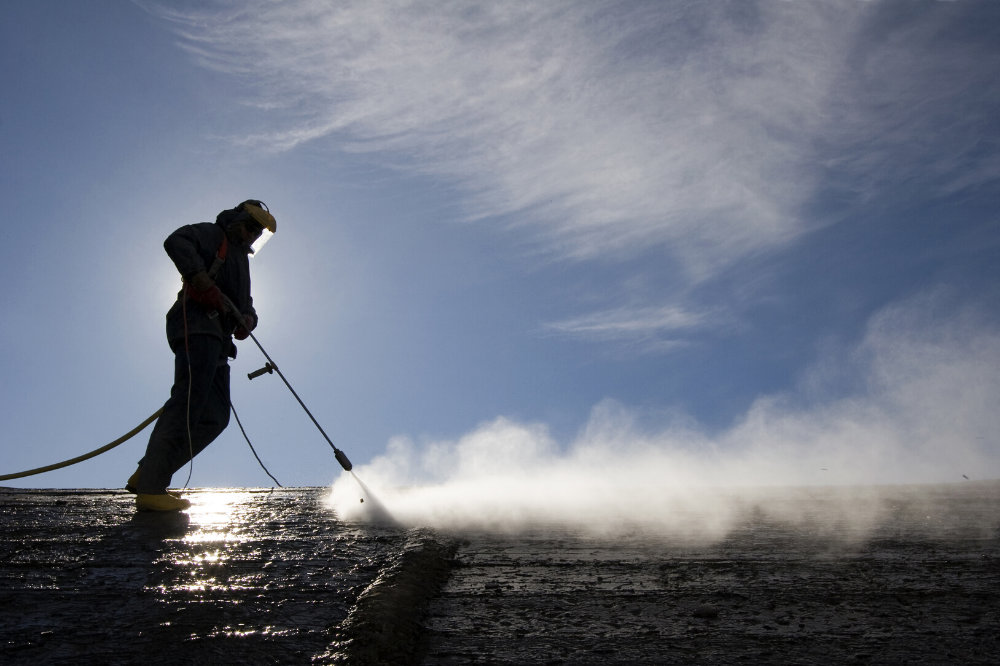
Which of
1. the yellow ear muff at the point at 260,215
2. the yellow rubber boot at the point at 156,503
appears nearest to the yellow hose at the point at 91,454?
the yellow rubber boot at the point at 156,503

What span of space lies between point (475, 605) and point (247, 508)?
109 inches

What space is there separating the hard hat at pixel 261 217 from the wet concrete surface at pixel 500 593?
2.40 m

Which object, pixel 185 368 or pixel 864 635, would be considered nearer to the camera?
pixel 864 635

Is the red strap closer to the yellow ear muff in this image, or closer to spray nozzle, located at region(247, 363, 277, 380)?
the yellow ear muff

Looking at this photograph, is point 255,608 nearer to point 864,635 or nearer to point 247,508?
point 864,635

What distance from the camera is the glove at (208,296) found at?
4.91 meters

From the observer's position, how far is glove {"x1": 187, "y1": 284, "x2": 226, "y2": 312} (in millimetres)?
4914

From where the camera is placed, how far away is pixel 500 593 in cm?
242

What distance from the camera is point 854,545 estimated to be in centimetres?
310

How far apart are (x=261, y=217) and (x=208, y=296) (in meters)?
0.75

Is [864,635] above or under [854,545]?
under

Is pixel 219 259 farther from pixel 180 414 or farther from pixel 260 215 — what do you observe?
pixel 180 414

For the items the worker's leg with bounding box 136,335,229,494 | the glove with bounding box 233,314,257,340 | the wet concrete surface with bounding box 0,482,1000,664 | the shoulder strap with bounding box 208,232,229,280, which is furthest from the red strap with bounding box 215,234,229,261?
the wet concrete surface with bounding box 0,482,1000,664

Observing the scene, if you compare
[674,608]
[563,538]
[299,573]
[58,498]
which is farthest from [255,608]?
[58,498]
